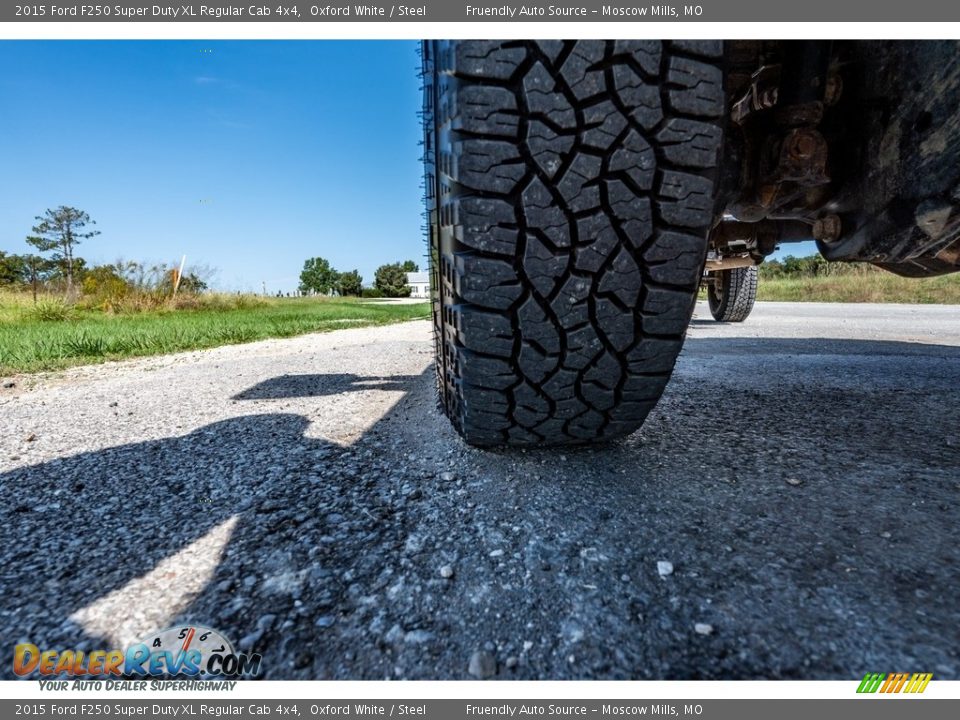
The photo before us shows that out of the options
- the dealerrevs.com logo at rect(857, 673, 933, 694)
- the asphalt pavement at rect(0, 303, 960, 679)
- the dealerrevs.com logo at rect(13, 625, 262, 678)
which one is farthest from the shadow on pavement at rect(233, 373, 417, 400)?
the dealerrevs.com logo at rect(857, 673, 933, 694)

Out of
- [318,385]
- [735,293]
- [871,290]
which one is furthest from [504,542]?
[871,290]

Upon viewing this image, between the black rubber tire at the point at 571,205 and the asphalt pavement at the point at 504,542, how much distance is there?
0.31m

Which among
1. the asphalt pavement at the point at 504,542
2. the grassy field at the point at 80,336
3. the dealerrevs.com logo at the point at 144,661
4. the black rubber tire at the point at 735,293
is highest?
the black rubber tire at the point at 735,293

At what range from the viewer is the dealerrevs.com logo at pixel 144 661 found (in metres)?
0.64

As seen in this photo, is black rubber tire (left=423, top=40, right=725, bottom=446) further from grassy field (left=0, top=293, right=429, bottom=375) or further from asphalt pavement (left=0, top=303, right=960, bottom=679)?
grassy field (left=0, top=293, right=429, bottom=375)

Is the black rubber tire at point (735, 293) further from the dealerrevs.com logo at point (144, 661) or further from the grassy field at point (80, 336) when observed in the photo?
the dealerrevs.com logo at point (144, 661)

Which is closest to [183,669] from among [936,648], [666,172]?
[936,648]

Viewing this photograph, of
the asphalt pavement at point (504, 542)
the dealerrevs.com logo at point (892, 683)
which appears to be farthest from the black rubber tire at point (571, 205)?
the dealerrevs.com logo at point (892, 683)

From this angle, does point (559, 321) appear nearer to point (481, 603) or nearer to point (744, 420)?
point (481, 603)

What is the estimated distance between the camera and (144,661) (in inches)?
25.5

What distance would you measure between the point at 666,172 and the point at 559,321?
1.15ft

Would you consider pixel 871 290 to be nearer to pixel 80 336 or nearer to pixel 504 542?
pixel 504 542

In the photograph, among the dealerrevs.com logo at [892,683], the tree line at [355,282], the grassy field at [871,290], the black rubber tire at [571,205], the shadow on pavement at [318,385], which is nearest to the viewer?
the dealerrevs.com logo at [892,683]
